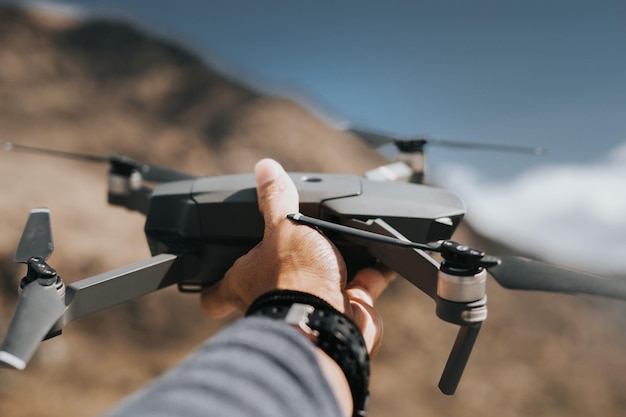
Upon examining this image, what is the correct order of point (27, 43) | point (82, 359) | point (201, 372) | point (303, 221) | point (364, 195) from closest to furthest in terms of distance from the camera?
point (201, 372), point (303, 221), point (364, 195), point (82, 359), point (27, 43)

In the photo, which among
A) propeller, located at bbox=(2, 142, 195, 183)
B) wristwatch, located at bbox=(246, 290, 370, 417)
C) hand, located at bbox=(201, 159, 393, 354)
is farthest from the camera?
propeller, located at bbox=(2, 142, 195, 183)

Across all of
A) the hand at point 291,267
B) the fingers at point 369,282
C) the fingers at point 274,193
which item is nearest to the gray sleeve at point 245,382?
the hand at point 291,267

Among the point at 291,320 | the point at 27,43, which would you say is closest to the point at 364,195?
the point at 291,320

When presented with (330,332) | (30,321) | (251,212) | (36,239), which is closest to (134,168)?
(36,239)

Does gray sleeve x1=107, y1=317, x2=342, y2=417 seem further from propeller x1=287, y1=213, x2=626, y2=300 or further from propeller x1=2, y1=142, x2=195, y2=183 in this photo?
propeller x1=2, y1=142, x2=195, y2=183

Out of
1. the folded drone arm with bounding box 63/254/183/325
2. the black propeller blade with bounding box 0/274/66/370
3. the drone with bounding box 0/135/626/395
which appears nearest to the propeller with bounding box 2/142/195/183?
the drone with bounding box 0/135/626/395

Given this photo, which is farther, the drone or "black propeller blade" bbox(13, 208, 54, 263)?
"black propeller blade" bbox(13, 208, 54, 263)

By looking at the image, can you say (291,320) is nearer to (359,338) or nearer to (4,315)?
(359,338)
